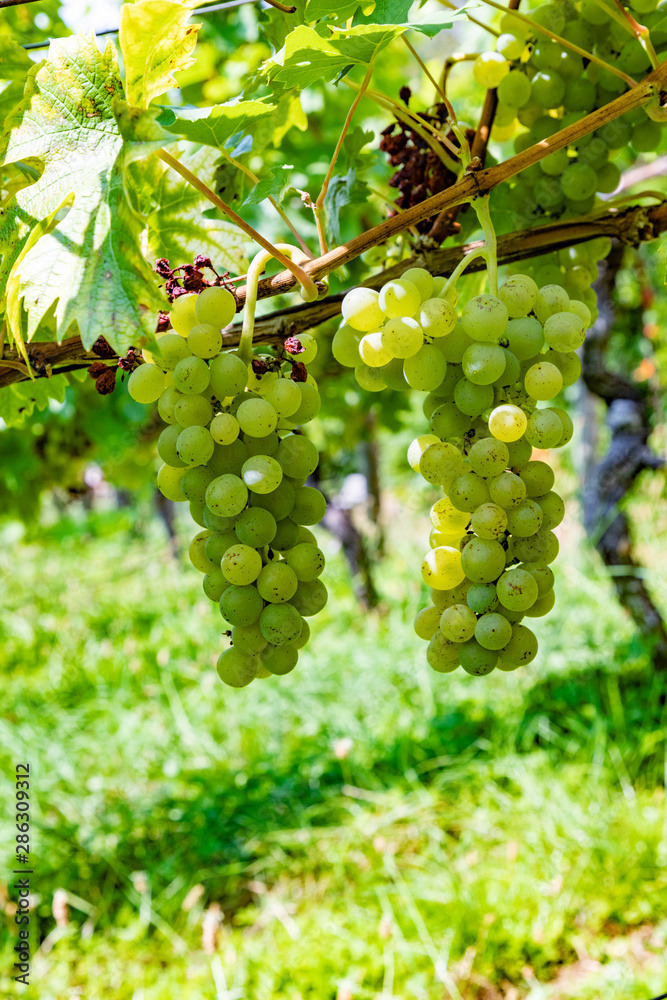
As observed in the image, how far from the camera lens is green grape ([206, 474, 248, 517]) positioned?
1.82 feet

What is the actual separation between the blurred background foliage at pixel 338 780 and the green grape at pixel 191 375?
32cm

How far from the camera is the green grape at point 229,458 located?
0.58 m

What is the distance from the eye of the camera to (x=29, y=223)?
1.97 feet

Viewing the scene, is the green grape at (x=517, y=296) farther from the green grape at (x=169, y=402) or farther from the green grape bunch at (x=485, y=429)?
the green grape at (x=169, y=402)

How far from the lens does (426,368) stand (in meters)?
0.57

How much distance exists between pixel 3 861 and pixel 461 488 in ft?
7.84

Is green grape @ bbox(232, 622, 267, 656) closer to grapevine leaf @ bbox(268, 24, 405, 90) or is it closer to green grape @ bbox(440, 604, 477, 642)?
A: green grape @ bbox(440, 604, 477, 642)

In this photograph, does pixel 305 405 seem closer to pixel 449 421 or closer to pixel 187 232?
pixel 449 421

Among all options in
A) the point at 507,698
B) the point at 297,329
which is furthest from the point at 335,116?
the point at 507,698

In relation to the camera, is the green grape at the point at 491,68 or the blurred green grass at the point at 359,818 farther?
the blurred green grass at the point at 359,818

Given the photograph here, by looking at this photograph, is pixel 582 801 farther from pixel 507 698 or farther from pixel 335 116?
pixel 335 116

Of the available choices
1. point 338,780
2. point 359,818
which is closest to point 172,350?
point 359,818

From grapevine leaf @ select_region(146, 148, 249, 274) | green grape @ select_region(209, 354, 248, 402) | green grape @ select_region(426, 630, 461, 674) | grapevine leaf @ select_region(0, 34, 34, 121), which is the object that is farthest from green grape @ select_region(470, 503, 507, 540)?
grapevine leaf @ select_region(0, 34, 34, 121)

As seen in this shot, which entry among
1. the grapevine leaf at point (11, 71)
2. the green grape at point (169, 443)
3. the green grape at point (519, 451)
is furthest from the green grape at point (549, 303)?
the grapevine leaf at point (11, 71)
